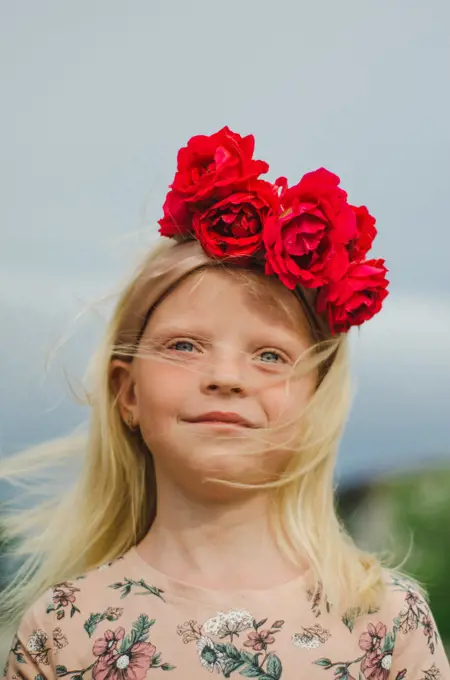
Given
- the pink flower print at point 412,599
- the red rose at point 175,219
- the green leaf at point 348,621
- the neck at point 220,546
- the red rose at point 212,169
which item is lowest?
the green leaf at point 348,621

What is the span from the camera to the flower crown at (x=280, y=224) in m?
1.27

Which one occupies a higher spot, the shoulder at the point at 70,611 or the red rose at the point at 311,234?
the red rose at the point at 311,234

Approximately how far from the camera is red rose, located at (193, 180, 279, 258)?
1.29 m

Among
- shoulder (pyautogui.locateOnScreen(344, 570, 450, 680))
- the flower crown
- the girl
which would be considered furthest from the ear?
shoulder (pyautogui.locateOnScreen(344, 570, 450, 680))

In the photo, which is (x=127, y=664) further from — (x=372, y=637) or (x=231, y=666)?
(x=372, y=637)

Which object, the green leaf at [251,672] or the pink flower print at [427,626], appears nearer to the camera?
the green leaf at [251,672]

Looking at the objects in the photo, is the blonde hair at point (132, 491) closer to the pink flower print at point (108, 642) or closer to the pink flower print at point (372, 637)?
the pink flower print at point (372, 637)

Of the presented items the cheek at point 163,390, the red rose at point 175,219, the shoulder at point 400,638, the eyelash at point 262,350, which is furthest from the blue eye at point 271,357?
the shoulder at point 400,638

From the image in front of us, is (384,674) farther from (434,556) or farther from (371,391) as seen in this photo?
(371,391)

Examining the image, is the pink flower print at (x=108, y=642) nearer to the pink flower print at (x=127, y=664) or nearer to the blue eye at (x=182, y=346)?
the pink flower print at (x=127, y=664)

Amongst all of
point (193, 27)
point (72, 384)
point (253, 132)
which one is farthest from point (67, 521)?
point (193, 27)

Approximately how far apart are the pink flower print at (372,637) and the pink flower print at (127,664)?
11.3 inches

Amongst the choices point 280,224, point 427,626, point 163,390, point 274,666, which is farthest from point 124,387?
point 427,626

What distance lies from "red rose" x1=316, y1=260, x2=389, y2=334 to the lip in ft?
0.63
